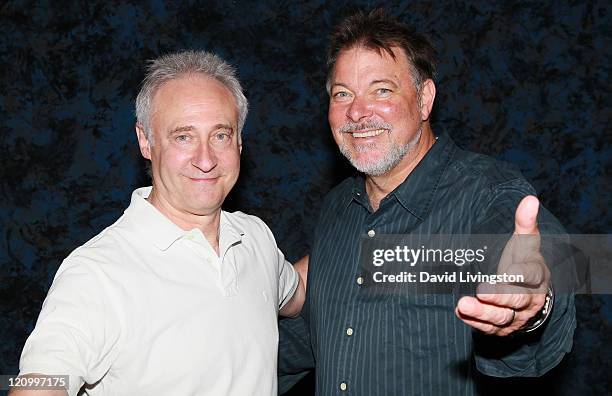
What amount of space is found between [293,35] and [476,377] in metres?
1.89

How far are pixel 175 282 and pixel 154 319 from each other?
11 centimetres

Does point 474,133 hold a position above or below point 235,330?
above

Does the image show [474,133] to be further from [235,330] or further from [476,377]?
[235,330]

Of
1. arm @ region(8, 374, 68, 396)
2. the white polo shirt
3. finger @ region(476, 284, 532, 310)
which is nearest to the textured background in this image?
the white polo shirt

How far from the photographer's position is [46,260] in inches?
126

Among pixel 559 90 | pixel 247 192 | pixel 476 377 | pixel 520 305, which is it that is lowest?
pixel 476 377

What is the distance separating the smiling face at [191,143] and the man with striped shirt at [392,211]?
0.42 meters

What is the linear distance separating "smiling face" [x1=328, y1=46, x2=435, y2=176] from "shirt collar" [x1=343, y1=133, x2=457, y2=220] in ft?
0.22

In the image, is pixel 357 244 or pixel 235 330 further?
pixel 357 244

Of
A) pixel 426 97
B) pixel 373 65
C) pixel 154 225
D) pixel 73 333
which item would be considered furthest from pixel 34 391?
pixel 426 97

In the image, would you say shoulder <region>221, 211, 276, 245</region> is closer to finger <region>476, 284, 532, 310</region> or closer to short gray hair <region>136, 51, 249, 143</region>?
short gray hair <region>136, 51, 249, 143</region>

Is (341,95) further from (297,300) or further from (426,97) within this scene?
(297,300)

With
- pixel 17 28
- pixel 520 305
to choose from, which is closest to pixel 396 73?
pixel 520 305

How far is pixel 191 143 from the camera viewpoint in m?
1.76
